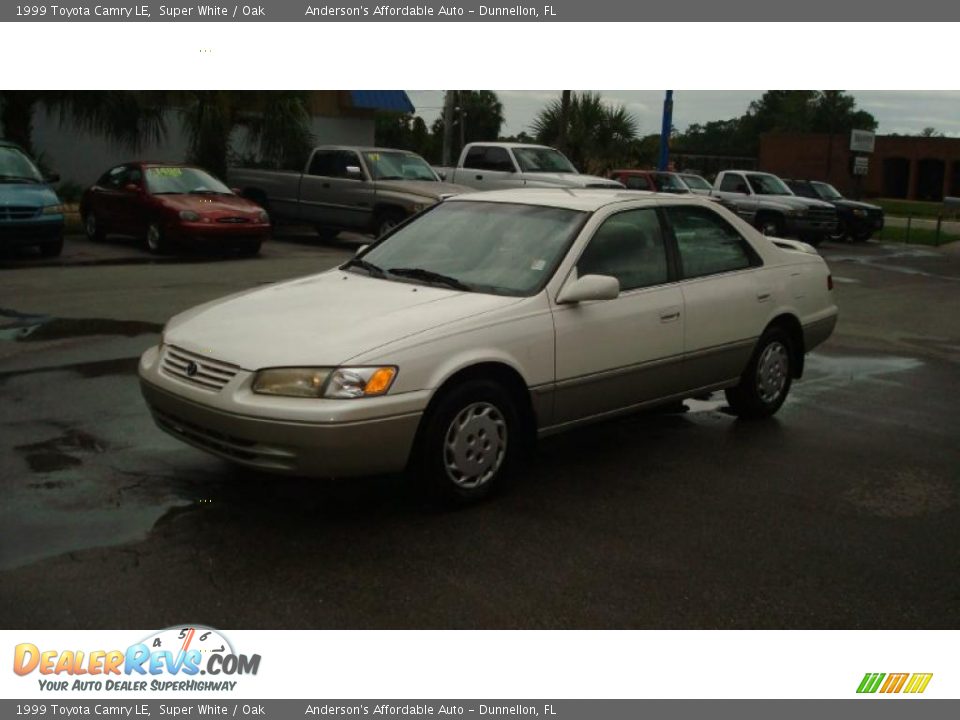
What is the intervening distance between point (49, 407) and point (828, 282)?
5.55 m

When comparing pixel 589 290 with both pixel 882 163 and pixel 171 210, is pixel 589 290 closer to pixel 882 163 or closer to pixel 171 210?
pixel 171 210

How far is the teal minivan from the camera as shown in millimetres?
14273

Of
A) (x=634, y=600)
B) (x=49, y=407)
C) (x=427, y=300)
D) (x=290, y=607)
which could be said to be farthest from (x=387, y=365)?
(x=49, y=407)

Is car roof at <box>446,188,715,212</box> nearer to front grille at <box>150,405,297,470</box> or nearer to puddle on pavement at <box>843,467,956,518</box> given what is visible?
puddle on pavement at <box>843,467,956,518</box>

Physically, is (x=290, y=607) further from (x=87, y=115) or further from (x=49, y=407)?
(x=87, y=115)

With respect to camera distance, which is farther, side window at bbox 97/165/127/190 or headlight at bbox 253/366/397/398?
side window at bbox 97/165/127/190

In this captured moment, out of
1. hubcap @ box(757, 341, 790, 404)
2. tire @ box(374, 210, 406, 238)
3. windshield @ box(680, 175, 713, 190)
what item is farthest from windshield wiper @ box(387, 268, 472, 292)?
windshield @ box(680, 175, 713, 190)

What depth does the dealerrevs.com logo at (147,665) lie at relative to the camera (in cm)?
358

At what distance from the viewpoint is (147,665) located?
368cm

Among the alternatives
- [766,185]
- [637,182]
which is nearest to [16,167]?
[637,182]

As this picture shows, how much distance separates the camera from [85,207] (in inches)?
706

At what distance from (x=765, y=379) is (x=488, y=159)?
1441 centimetres

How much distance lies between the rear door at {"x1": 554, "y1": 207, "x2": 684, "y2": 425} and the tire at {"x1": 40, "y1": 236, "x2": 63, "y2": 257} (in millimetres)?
11273

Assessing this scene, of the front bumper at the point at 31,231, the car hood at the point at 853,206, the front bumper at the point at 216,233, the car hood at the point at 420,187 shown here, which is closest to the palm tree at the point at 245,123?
the car hood at the point at 420,187
